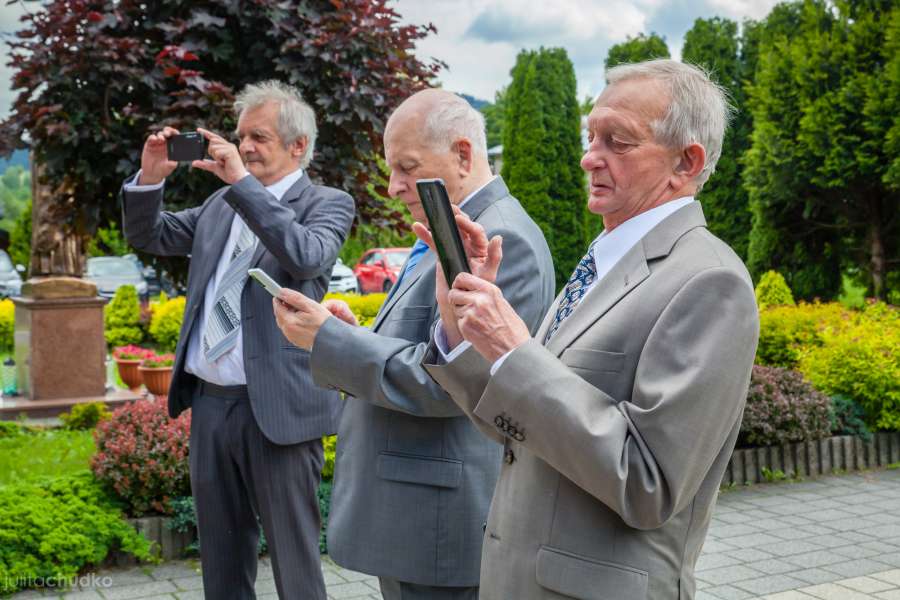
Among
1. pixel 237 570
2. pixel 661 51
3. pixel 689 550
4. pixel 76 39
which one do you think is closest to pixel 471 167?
pixel 689 550

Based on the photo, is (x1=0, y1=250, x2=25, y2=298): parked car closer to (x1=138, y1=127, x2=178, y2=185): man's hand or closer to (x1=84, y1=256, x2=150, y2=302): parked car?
(x1=84, y1=256, x2=150, y2=302): parked car

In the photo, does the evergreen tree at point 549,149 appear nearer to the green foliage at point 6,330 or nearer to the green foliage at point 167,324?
the green foliage at point 167,324

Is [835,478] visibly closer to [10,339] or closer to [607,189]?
[607,189]

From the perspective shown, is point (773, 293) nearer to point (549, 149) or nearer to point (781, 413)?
point (781, 413)

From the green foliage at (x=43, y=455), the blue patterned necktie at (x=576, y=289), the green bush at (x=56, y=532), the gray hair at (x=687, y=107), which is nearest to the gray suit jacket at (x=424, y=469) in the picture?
the blue patterned necktie at (x=576, y=289)

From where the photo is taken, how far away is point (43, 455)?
595 cm

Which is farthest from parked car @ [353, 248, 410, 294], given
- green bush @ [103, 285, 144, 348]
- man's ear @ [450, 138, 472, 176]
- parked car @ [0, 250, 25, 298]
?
man's ear @ [450, 138, 472, 176]

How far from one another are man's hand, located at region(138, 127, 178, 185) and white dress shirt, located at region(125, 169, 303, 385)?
4 cm

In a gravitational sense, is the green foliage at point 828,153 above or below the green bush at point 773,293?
above

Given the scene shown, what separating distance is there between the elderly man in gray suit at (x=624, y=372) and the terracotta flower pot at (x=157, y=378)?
8135mm

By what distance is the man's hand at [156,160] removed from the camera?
3.52 m

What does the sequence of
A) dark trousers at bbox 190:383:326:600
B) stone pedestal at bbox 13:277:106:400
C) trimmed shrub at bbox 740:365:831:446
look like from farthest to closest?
stone pedestal at bbox 13:277:106:400, trimmed shrub at bbox 740:365:831:446, dark trousers at bbox 190:383:326:600

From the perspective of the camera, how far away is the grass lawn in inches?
215

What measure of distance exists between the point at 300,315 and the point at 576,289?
2.21 ft
